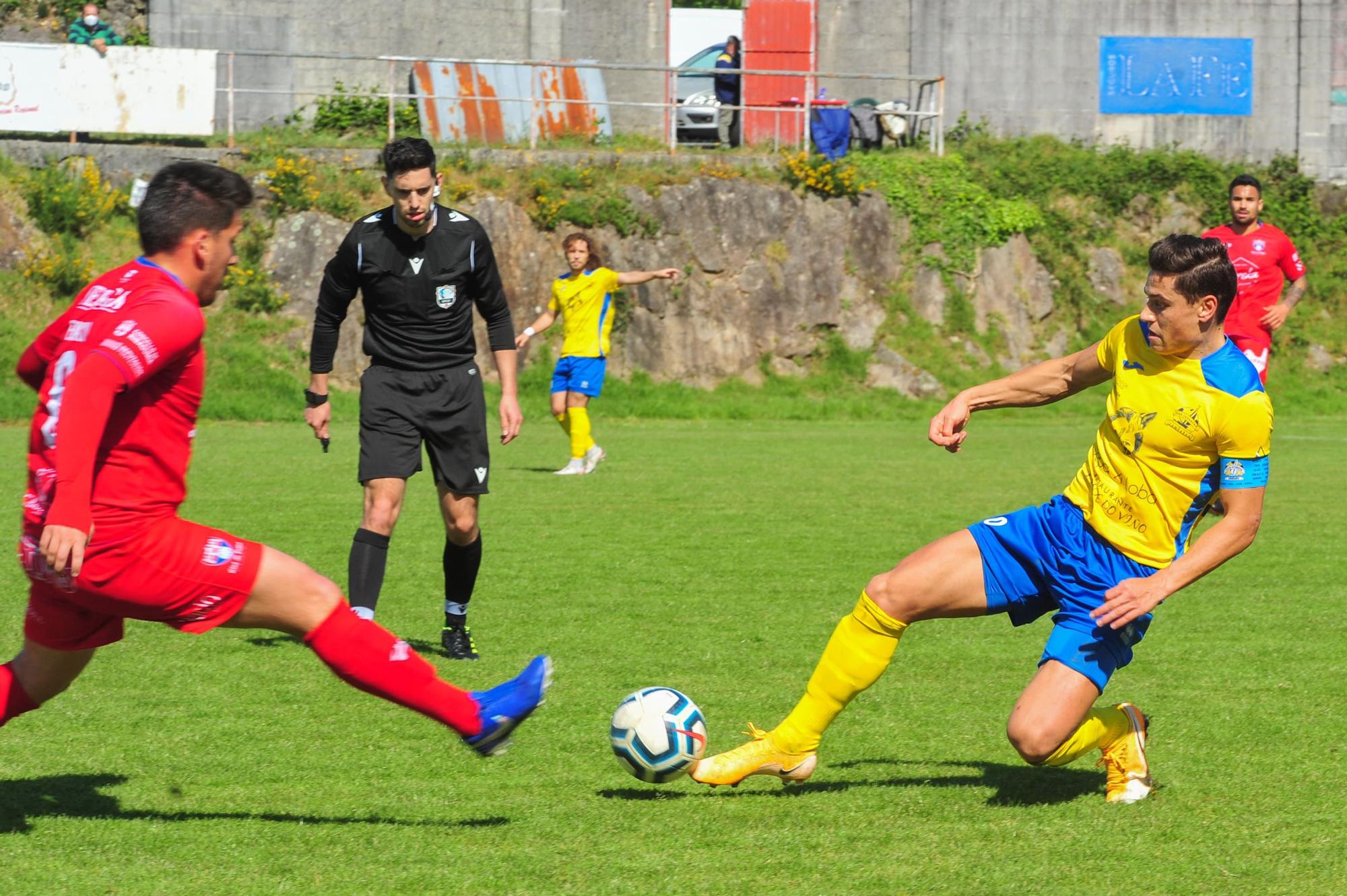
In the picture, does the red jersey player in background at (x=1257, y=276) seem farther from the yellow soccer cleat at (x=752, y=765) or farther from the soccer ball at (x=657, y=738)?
the soccer ball at (x=657, y=738)

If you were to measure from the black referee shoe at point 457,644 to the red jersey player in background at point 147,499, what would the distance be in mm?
2204

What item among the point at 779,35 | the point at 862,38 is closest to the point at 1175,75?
the point at 862,38

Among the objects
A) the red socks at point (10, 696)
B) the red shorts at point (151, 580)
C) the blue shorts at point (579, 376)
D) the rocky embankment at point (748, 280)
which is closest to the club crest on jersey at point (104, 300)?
the red shorts at point (151, 580)

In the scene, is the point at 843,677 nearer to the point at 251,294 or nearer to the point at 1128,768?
the point at 1128,768

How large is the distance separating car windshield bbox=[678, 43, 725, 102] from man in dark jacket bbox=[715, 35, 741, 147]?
393mm

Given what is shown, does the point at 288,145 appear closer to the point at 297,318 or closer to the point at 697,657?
the point at 297,318

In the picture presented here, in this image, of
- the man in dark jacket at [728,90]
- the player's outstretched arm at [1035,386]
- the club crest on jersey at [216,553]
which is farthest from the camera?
the man in dark jacket at [728,90]

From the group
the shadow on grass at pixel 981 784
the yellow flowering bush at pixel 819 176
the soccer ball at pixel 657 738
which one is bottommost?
the shadow on grass at pixel 981 784

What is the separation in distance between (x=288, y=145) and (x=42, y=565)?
19.3m

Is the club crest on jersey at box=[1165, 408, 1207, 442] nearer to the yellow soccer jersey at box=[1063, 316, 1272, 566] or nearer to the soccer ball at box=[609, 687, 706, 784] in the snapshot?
the yellow soccer jersey at box=[1063, 316, 1272, 566]

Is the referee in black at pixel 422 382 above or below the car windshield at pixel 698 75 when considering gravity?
below

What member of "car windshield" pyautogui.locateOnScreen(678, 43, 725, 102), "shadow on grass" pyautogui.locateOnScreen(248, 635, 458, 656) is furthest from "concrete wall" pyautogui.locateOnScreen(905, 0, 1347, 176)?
"shadow on grass" pyautogui.locateOnScreen(248, 635, 458, 656)

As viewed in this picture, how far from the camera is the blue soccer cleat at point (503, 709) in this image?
13.5ft

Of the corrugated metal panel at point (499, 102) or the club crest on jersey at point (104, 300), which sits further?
the corrugated metal panel at point (499, 102)
